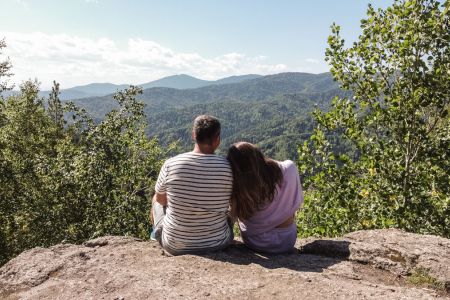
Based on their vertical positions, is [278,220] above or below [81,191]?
above

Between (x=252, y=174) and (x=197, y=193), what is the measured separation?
3.46 ft

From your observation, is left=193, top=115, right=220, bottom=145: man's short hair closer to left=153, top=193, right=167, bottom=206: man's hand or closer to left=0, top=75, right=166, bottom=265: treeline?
left=153, top=193, right=167, bottom=206: man's hand

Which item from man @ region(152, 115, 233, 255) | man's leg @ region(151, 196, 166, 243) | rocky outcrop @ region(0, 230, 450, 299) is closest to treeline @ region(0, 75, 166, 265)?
rocky outcrop @ region(0, 230, 450, 299)

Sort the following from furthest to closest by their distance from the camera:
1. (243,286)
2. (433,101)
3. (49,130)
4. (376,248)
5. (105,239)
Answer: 1. (49,130)
2. (433,101)
3. (105,239)
4. (376,248)
5. (243,286)

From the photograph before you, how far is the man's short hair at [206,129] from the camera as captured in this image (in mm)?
6406

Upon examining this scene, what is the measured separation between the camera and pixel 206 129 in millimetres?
6488

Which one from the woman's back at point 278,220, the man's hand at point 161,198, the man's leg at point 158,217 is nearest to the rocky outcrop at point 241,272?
the woman's back at point 278,220

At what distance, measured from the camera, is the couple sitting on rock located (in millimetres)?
6676

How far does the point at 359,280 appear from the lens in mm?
6418

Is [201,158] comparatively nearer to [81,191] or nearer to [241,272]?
[241,272]

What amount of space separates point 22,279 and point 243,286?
14.0 ft

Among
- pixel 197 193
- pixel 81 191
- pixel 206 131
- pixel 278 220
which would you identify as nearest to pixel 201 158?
pixel 206 131

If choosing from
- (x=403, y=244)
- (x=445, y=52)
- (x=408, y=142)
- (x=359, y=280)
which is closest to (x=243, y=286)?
(x=359, y=280)

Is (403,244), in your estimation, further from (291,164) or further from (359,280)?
(291,164)
